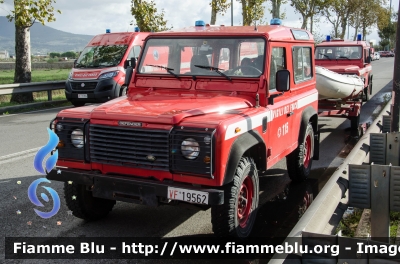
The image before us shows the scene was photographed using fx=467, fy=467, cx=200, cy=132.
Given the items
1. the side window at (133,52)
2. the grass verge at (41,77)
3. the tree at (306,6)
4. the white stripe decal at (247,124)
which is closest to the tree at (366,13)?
the tree at (306,6)

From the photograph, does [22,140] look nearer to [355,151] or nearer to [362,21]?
[355,151]

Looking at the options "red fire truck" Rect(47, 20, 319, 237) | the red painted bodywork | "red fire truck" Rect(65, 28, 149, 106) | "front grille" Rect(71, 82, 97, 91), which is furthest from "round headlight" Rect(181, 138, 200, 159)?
"front grille" Rect(71, 82, 97, 91)

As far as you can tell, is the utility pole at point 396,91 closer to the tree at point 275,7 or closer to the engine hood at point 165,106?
the engine hood at point 165,106

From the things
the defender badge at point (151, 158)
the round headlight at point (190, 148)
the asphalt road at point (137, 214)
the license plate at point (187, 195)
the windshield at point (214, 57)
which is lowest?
the asphalt road at point (137, 214)

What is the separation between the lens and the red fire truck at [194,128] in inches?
166

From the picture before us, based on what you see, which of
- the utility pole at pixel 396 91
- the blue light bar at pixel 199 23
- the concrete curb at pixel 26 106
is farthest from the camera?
the concrete curb at pixel 26 106

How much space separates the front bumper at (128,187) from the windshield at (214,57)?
174 cm

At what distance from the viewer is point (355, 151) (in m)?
5.24

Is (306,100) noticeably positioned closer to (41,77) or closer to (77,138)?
(77,138)

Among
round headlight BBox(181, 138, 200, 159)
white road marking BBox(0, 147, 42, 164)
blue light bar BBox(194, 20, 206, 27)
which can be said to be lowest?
white road marking BBox(0, 147, 42, 164)

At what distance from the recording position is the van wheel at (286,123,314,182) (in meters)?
6.71

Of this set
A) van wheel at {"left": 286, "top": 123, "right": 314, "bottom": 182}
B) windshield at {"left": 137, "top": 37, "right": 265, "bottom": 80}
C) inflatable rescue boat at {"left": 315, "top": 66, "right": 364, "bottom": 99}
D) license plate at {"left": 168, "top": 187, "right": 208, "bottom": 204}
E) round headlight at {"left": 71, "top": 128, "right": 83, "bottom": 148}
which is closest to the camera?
license plate at {"left": 168, "top": 187, "right": 208, "bottom": 204}

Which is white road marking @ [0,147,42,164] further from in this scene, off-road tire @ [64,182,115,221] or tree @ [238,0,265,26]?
tree @ [238,0,265,26]

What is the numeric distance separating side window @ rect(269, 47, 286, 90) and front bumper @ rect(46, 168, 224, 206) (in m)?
1.88
